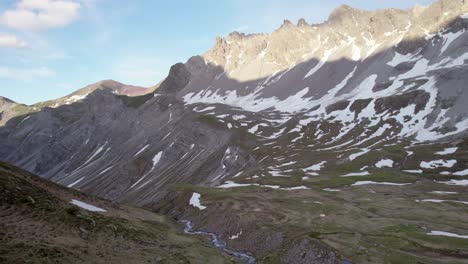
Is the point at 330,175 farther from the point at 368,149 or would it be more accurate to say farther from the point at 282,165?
the point at 368,149

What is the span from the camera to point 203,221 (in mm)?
76625

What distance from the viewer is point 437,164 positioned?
112 m

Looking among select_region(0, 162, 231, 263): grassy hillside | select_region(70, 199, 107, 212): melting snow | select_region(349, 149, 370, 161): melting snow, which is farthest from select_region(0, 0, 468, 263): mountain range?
select_region(70, 199, 107, 212): melting snow

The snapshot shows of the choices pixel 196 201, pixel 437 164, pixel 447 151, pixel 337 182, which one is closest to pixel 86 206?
pixel 196 201

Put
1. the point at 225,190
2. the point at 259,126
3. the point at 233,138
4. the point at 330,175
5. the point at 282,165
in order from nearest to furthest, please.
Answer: the point at 225,190 < the point at 330,175 < the point at 282,165 < the point at 233,138 < the point at 259,126

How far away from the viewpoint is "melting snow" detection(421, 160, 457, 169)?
110 m

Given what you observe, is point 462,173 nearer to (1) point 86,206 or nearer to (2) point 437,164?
(2) point 437,164

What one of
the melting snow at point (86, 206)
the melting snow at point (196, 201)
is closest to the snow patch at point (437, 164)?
the melting snow at point (196, 201)

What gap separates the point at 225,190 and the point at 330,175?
102ft

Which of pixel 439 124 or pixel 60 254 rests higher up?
pixel 439 124

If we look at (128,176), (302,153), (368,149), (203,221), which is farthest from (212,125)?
(203,221)

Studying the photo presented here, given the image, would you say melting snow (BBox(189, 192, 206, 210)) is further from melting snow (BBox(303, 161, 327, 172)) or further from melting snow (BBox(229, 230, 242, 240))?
melting snow (BBox(303, 161, 327, 172))

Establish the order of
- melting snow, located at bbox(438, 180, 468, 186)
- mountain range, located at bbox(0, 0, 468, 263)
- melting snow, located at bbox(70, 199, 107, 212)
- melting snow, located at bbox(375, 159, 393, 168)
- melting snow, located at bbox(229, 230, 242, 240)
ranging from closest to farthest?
melting snow, located at bbox(70, 199, 107, 212)
mountain range, located at bbox(0, 0, 468, 263)
melting snow, located at bbox(229, 230, 242, 240)
melting snow, located at bbox(438, 180, 468, 186)
melting snow, located at bbox(375, 159, 393, 168)

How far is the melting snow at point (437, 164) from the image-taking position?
110050mm
